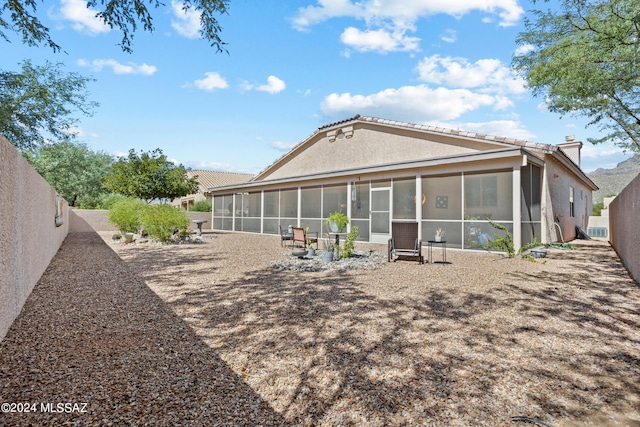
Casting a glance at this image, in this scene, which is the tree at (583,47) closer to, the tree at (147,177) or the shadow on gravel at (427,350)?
the shadow on gravel at (427,350)

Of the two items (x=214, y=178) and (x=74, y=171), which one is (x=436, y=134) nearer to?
(x=74, y=171)

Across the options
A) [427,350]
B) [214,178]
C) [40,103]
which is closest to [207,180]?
[214,178]

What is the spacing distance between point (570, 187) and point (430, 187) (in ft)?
28.8

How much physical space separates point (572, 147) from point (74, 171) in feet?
102

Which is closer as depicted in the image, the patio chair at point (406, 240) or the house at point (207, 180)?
the patio chair at point (406, 240)

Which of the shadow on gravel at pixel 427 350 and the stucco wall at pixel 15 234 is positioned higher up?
the stucco wall at pixel 15 234

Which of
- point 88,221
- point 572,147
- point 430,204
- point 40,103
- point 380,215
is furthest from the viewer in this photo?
point 88,221

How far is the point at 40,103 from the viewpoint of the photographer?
14.5m

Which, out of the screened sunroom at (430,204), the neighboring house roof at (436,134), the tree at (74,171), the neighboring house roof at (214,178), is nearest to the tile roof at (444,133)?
the neighboring house roof at (436,134)

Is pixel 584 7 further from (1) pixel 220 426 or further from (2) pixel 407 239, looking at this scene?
(1) pixel 220 426

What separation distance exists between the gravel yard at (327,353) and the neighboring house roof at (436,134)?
222 inches

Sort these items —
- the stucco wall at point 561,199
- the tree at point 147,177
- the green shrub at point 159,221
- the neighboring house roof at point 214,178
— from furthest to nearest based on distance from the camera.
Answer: the neighboring house roof at point 214,178, the tree at point 147,177, the green shrub at point 159,221, the stucco wall at point 561,199

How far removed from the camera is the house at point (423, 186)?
1011cm

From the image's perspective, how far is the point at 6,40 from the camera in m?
7.66
